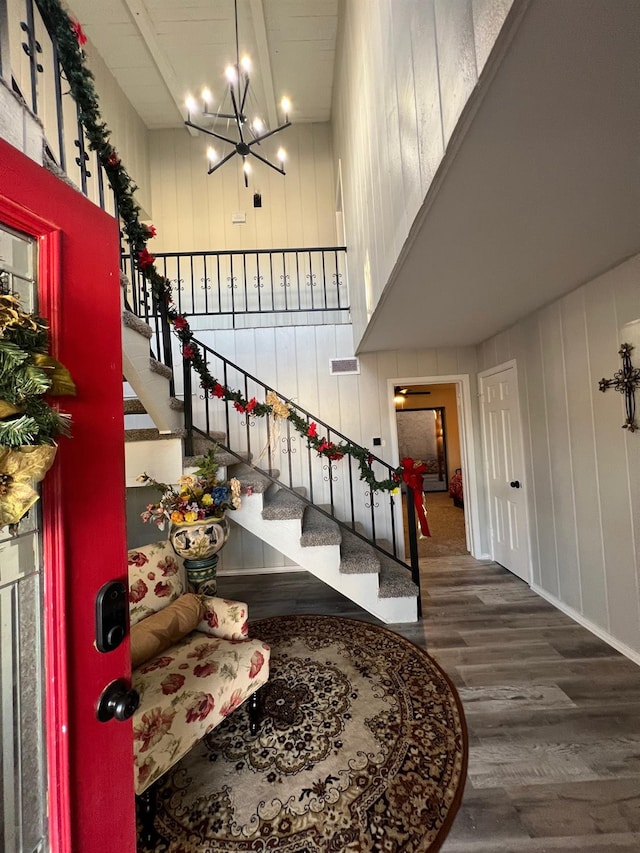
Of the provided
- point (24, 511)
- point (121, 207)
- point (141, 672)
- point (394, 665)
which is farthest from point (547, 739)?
point (121, 207)

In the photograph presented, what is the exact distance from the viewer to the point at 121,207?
2.27 metres

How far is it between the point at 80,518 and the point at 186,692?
3.77ft

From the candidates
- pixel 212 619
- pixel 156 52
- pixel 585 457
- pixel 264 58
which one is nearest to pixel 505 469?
pixel 585 457

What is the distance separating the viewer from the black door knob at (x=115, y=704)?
0.72 m

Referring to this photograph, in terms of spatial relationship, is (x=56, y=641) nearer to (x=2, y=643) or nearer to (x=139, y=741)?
(x=2, y=643)

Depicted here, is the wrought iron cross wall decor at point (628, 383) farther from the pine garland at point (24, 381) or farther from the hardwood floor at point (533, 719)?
the pine garland at point (24, 381)

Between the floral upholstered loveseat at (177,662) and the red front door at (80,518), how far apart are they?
0.56 metres

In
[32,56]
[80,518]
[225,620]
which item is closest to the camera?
[80,518]

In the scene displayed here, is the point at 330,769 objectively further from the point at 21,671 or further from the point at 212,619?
the point at 21,671

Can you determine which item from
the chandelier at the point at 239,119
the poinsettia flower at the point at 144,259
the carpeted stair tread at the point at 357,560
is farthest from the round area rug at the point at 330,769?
the chandelier at the point at 239,119

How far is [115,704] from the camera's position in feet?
2.39

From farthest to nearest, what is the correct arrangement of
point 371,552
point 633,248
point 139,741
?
1. point 371,552
2. point 633,248
3. point 139,741

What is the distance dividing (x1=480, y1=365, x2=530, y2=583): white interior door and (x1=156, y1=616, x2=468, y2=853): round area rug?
69.9 inches

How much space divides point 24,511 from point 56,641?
0.95 feet
